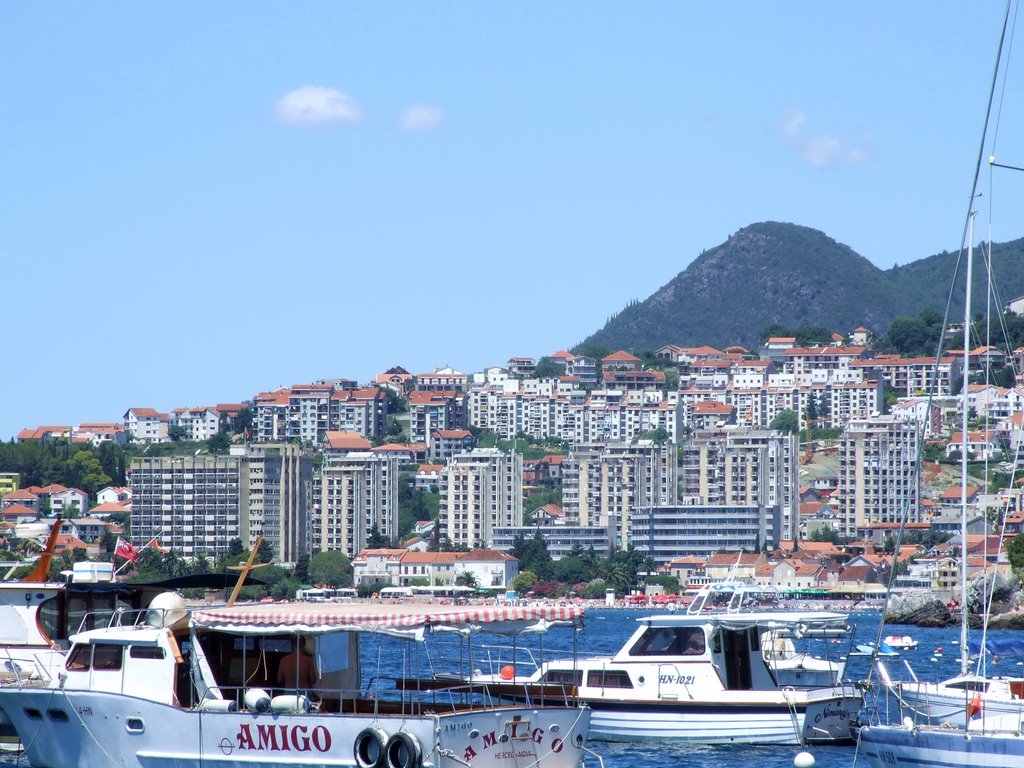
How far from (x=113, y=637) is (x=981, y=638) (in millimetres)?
12520

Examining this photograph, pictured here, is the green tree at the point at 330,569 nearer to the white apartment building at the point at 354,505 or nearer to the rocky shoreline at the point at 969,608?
the white apartment building at the point at 354,505

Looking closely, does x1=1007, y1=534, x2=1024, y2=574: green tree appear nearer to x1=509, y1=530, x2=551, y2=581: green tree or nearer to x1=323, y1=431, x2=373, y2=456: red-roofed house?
x1=509, y1=530, x2=551, y2=581: green tree

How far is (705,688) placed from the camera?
89.0ft

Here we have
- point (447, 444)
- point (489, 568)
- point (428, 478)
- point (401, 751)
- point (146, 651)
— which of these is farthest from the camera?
point (447, 444)

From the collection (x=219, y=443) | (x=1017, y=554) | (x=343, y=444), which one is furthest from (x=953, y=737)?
(x=219, y=443)

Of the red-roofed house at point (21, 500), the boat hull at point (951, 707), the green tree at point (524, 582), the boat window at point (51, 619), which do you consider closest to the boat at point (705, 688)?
the boat hull at point (951, 707)

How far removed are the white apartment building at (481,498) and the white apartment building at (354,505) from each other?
4987 millimetres

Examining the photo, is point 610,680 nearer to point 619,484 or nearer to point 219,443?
point 619,484

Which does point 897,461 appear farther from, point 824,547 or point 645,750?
point 645,750

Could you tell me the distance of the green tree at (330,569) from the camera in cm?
14125

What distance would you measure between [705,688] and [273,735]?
9.37 meters

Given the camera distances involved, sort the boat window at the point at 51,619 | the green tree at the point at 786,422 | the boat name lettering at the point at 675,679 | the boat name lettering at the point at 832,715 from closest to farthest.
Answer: the boat window at the point at 51,619, the boat name lettering at the point at 832,715, the boat name lettering at the point at 675,679, the green tree at the point at 786,422

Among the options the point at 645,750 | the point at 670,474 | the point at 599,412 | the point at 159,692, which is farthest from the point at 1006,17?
the point at 599,412

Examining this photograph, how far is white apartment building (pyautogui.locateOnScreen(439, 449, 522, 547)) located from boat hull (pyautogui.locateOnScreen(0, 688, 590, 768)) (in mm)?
136619
